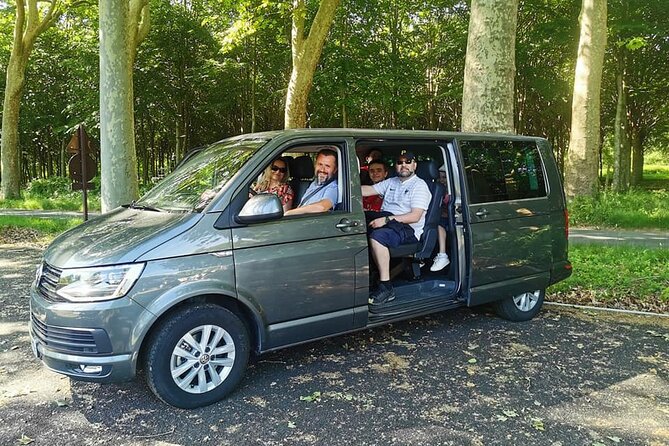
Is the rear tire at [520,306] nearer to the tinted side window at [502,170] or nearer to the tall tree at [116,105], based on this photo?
the tinted side window at [502,170]

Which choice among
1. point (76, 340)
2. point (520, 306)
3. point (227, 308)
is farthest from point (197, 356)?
point (520, 306)

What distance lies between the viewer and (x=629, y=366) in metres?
4.57

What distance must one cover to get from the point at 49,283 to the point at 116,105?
20.5 ft

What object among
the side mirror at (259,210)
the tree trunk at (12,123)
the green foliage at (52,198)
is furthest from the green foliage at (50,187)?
the side mirror at (259,210)

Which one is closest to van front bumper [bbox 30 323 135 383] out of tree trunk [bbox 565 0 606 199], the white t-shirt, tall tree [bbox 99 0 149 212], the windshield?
the windshield

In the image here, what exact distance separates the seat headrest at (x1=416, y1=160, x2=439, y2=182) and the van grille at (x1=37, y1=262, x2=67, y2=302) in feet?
11.6

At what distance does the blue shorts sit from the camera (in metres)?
4.86

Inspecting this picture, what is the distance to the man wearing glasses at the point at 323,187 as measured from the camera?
4384 millimetres

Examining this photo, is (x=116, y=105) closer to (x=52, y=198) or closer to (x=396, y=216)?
(x=396, y=216)

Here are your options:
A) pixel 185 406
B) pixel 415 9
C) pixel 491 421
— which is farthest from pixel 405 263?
pixel 415 9

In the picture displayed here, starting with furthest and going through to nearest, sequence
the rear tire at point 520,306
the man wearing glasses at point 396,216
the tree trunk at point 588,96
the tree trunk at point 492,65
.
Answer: the tree trunk at point 588,96, the tree trunk at point 492,65, the rear tire at point 520,306, the man wearing glasses at point 396,216

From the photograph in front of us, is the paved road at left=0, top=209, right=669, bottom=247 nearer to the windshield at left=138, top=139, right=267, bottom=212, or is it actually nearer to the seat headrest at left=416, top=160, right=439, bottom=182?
the seat headrest at left=416, top=160, right=439, bottom=182

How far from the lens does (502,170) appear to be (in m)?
5.46

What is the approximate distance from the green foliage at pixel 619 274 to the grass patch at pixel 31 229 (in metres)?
10.3
